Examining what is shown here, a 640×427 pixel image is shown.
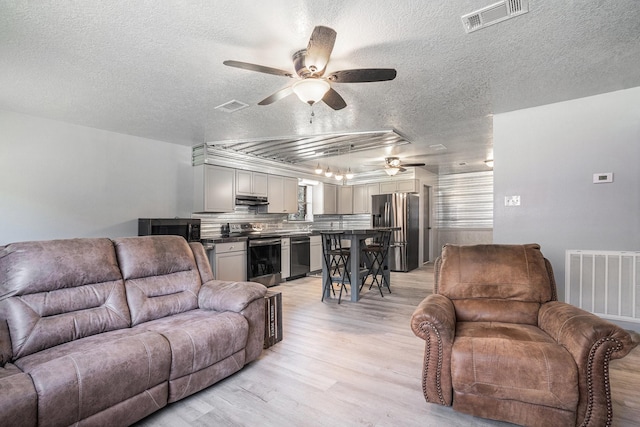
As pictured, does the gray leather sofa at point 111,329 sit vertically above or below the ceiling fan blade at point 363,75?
below

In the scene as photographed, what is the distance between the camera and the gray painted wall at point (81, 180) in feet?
12.5

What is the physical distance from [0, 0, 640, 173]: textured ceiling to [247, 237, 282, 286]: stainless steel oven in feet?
7.70

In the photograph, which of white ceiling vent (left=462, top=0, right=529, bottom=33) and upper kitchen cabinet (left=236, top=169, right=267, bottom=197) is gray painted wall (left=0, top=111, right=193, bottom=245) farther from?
white ceiling vent (left=462, top=0, right=529, bottom=33)

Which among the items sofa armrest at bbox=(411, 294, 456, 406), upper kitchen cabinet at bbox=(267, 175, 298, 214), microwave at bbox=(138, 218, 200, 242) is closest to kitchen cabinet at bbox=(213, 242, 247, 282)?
microwave at bbox=(138, 218, 200, 242)

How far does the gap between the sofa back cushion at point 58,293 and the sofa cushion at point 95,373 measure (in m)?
0.12

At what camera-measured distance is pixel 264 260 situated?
5816 mm

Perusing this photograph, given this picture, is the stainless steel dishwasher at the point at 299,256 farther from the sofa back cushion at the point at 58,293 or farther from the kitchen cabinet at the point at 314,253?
the sofa back cushion at the point at 58,293

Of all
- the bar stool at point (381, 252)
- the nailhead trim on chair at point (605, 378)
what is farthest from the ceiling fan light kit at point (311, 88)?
the bar stool at point (381, 252)

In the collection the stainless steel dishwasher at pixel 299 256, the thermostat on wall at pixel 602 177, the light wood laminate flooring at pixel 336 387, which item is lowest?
the light wood laminate flooring at pixel 336 387

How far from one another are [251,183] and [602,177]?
16.9ft

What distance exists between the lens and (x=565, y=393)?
1661 millimetres

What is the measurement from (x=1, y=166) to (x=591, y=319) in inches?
228

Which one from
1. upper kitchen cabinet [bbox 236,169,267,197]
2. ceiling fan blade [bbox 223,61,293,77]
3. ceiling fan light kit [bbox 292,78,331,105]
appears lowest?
upper kitchen cabinet [bbox 236,169,267,197]

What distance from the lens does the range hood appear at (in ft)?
19.5
